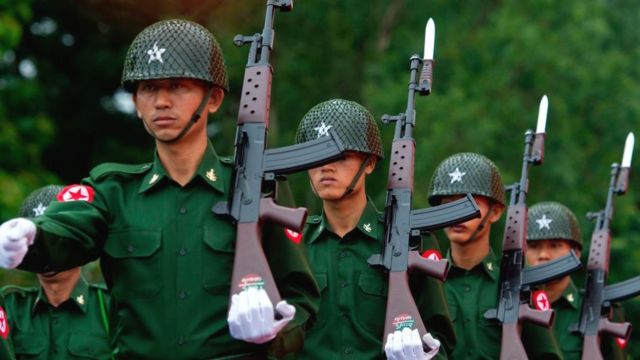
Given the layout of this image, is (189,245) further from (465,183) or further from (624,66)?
(624,66)

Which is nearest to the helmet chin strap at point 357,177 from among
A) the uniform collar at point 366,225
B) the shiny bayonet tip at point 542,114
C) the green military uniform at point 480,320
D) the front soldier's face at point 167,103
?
the uniform collar at point 366,225

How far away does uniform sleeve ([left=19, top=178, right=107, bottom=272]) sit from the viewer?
709 centimetres

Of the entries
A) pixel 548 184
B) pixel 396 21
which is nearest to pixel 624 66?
pixel 548 184

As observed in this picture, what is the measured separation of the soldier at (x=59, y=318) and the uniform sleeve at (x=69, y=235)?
3.05 metres

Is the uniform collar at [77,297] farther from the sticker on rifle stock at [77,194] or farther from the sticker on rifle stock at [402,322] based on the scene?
the sticker on rifle stock at [77,194]

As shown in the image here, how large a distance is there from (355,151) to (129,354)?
8.77 feet

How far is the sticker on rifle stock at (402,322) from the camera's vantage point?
9.06m

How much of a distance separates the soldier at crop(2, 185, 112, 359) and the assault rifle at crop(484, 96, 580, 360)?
9.35 ft

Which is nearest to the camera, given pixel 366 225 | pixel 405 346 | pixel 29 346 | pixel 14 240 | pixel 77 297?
pixel 14 240

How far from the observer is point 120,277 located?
7586 millimetres

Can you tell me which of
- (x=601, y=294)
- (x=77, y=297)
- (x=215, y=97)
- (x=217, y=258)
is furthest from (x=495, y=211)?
(x=217, y=258)

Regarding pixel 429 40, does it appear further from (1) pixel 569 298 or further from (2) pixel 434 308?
(1) pixel 569 298

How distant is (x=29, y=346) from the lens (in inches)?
415

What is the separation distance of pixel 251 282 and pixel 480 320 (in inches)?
165
